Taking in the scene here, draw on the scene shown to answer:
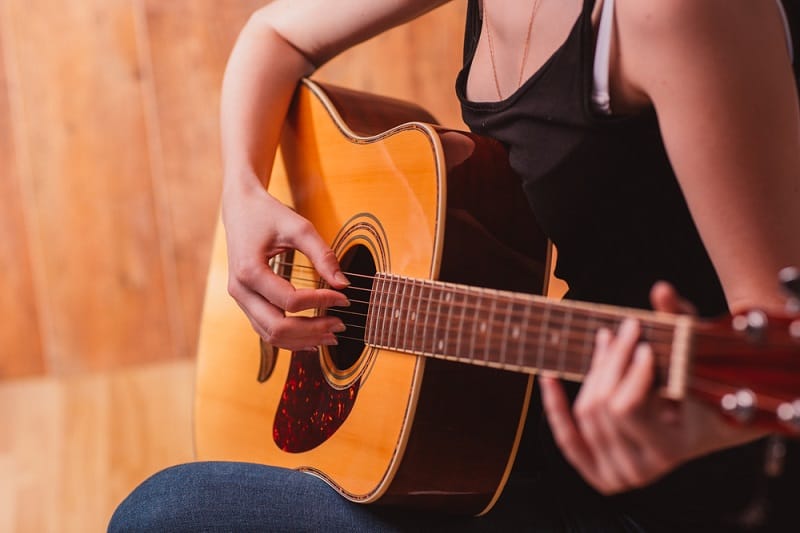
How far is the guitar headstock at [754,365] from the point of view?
0.49 metres

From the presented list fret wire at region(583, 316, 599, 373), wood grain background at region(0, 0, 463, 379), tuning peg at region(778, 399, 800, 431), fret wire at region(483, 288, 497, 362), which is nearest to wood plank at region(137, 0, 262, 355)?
wood grain background at region(0, 0, 463, 379)

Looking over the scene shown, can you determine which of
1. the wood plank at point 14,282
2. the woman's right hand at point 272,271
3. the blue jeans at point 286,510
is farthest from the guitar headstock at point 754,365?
the wood plank at point 14,282

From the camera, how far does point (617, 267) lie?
0.79 m

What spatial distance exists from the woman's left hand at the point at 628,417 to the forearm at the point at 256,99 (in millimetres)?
665

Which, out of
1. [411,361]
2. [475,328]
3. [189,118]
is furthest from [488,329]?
[189,118]

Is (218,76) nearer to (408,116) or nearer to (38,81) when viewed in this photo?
(38,81)

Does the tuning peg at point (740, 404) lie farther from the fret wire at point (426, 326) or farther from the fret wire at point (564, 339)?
the fret wire at point (426, 326)

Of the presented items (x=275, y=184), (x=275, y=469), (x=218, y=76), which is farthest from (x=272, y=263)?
(x=218, y=76)

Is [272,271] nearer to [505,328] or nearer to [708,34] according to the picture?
[505,328]

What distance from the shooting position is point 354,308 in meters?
0.91

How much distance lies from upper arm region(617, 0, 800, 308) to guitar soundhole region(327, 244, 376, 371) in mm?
373

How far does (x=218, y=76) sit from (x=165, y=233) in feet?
1.64

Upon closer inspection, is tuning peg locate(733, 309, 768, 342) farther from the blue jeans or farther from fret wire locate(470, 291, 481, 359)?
the blue jeans

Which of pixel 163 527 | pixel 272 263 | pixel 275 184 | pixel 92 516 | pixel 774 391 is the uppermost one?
pixel 275 184
